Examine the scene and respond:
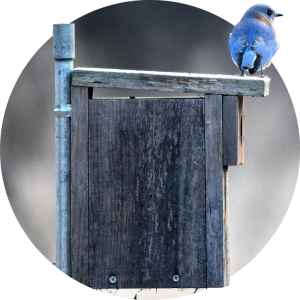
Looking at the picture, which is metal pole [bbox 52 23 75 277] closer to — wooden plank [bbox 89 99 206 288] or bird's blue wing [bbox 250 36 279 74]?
wooden plank [bbox 89 99 206 288]

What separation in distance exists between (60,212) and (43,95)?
10.6ft

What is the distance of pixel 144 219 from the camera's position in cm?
459

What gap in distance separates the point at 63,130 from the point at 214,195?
3.06 ft

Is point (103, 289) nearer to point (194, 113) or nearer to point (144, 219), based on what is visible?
point (144, 219)

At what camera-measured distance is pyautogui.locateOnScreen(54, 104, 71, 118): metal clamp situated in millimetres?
4602

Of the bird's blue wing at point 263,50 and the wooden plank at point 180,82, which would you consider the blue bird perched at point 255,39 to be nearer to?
the bird's blue wing at point 263,50

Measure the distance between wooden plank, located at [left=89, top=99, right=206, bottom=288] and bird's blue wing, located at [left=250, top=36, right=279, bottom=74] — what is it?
1220mm

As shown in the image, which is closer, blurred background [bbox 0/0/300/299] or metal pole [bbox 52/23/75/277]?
metal pole [bbox 52/23/75/277]

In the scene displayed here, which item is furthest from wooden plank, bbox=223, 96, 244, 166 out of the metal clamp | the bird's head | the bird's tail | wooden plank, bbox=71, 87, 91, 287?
the bird's head

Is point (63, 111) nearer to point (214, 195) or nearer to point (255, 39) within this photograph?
point (214, 195)

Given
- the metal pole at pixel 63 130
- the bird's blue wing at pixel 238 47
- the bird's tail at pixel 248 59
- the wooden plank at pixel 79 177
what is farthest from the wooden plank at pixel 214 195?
the bird's blue wing at pixel 238 47

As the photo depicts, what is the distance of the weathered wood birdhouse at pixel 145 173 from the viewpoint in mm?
4555

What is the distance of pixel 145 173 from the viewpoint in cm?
457

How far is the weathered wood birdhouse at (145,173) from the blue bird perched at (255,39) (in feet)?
3.54
